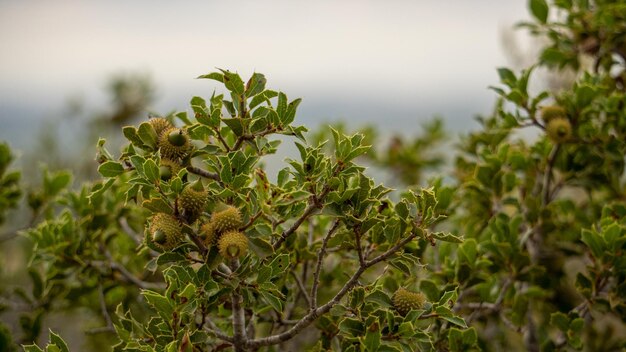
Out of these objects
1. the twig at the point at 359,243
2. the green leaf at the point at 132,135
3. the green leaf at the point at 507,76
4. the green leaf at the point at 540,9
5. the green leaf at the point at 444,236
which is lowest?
the twig at the point at 359,243

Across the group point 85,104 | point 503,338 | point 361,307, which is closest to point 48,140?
point 85,104

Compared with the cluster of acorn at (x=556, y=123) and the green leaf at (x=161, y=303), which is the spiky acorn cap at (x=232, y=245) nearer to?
the green leaf at (x=161, y=303)

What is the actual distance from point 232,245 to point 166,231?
0.21 m

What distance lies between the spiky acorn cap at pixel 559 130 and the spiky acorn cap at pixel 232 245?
1889 millimetres

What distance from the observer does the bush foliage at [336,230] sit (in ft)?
6.15

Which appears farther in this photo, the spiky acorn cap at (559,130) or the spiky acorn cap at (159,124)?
the spiky acorn cap at (559,130)

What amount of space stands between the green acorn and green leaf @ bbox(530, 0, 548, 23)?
2.61 m

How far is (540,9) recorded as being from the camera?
356 cm

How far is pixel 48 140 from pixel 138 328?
33.0 feet

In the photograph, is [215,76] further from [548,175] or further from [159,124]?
[548,175]

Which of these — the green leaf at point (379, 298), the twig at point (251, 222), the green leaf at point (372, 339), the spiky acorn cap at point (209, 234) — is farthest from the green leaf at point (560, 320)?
the spiky acorn cap at point (209, 234)

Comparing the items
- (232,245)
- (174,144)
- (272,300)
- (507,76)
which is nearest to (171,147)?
(174,144)

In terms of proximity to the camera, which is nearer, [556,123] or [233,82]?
[233,82]

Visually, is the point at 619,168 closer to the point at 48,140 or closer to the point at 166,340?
the point at 166,340
